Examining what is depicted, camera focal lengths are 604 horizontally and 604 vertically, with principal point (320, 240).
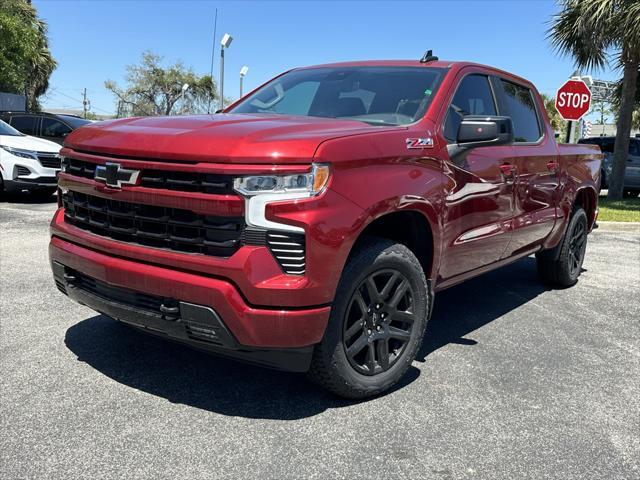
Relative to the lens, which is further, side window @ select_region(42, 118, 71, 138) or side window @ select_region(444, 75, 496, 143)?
side window @ select_region(42, 118, 71, 138)

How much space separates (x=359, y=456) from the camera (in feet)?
8.89

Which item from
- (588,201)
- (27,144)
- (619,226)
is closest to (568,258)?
(588,201)

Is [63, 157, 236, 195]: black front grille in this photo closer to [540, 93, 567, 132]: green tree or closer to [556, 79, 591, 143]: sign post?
[556, 79, 591, 143]: sign post

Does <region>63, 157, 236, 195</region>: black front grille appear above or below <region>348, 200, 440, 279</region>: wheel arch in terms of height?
above

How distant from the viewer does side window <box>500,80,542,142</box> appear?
4.82 metres

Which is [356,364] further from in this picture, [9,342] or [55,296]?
[55,296]

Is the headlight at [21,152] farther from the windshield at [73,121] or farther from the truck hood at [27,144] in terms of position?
the windshield at [73,121]

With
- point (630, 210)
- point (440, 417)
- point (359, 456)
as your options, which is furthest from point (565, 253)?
point (630, 210)

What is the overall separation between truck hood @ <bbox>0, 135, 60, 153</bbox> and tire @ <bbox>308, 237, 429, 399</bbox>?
29.5ft

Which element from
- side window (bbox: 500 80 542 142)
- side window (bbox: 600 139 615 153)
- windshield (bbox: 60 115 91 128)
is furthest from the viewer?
side window (bbox: 600 139 615 153)

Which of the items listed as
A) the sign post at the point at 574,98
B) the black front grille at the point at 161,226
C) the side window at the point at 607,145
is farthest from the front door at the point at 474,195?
the side window at the point at 607,145

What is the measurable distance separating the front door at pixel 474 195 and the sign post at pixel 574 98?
26.3 feet

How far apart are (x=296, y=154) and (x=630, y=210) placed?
12261mm

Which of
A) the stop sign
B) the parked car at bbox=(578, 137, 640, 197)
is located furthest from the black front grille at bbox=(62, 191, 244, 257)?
the parked car at bbox=(578, 137, 640, 197)
